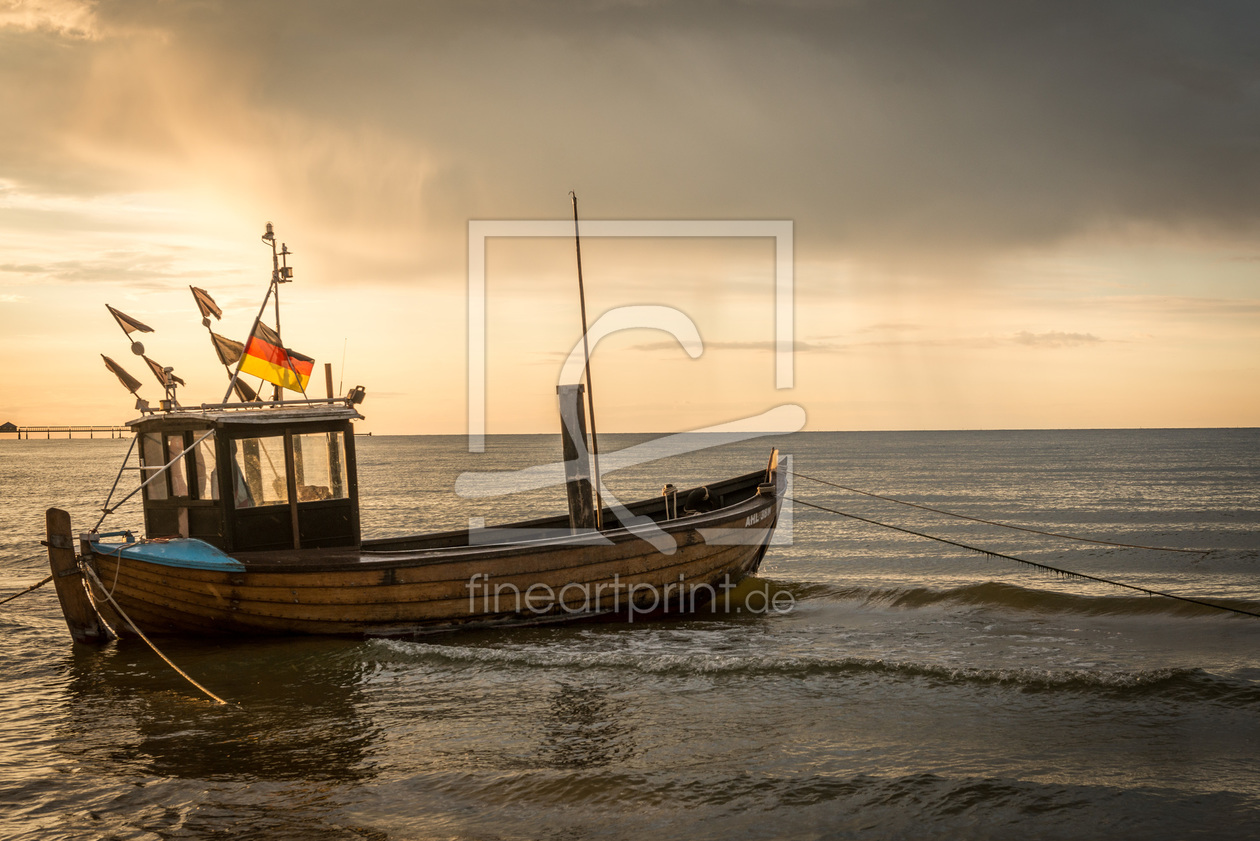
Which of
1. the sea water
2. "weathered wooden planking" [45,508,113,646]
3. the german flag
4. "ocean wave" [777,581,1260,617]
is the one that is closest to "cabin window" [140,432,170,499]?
"weathered wooden planking" [45,508,113,646]

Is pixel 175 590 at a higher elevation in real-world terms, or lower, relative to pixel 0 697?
higher

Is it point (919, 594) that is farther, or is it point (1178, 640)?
point (919, 594)

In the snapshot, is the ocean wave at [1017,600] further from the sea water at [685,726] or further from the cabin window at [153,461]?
the cabin window at [153,461]

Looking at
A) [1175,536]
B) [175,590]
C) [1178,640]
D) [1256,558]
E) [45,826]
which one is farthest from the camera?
[1175,536]

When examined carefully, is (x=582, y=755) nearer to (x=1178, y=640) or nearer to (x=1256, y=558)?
(x=1178, y=640)

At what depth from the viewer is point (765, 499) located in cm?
1527

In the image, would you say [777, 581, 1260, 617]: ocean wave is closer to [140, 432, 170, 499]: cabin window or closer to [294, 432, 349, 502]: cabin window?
[294, 432, 349, 502]: cabin window

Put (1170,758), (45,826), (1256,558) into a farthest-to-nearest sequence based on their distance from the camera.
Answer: (1256,558) → (1170,758) → (45,826)

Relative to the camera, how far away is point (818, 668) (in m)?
11.2

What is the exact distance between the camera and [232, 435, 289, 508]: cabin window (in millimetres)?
11453

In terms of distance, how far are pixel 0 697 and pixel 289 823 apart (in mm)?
6272

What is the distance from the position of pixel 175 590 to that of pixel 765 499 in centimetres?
932

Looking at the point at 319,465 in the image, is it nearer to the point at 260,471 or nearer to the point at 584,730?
the point at 260,471

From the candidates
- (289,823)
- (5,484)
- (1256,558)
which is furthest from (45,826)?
(5,484)
